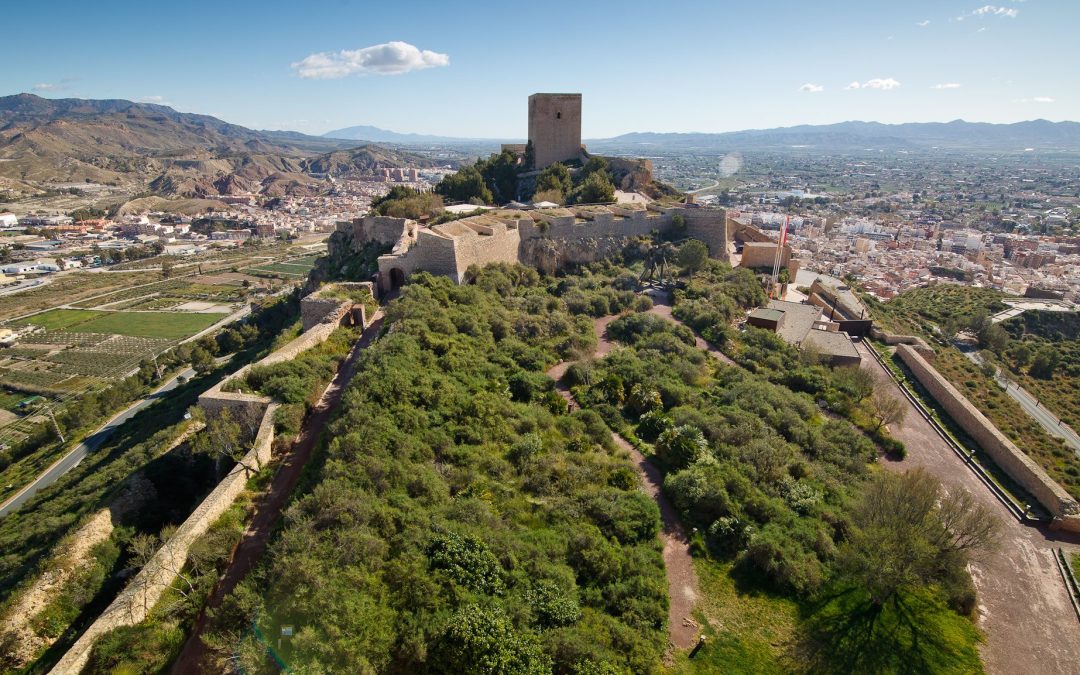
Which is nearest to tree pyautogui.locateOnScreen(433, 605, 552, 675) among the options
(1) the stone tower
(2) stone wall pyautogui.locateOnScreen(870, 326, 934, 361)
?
(2) stone wall pyautogui.locateOnScreen(870, 326, 934, 361)

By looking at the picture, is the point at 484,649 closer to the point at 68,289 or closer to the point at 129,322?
the point at 129,322

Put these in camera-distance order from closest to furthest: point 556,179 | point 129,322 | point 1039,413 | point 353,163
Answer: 1. point 1039,413
2. point 556,179
3. point 129,322
4. point 353,163

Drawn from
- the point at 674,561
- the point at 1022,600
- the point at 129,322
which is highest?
the point at 674,561

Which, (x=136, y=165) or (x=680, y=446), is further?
(x=136, y=165)

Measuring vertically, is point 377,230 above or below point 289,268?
above

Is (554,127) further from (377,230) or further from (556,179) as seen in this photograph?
(377,230)

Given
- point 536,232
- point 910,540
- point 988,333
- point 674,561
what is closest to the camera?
point 910,540

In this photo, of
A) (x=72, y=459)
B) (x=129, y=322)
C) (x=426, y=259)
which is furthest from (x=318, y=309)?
(x=129, y=322)

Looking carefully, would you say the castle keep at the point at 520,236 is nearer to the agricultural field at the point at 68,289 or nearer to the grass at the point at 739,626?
the grass at the point at 739,626
